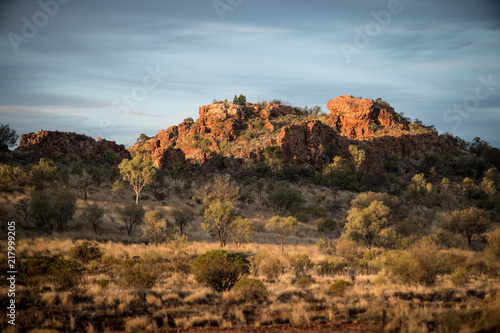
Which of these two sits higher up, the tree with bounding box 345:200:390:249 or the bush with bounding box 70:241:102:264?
the tree with bounding box 345:200:390:249

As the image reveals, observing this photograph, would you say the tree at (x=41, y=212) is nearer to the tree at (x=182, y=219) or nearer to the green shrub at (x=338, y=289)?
the tree at (x=182, y=219)

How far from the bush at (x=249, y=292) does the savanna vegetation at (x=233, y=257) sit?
2.4 inches

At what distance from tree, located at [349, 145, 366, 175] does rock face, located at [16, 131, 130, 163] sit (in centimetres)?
5600

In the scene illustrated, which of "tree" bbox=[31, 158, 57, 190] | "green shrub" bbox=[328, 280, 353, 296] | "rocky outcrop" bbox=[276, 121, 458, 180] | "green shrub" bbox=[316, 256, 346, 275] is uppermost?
"rocky outcrop" bbox=[276, 121, 458, 180]

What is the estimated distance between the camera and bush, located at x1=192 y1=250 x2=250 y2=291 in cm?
1599

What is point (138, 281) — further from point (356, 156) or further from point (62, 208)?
point (356, 156)

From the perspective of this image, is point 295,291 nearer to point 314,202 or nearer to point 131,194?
point 131,194

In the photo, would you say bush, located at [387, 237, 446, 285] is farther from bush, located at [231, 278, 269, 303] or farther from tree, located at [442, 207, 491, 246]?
tree, located at [442, 207, 491, 246]

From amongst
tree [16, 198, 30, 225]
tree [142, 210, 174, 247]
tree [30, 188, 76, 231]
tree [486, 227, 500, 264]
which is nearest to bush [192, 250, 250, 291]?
tree [486, 227, 500, 264]

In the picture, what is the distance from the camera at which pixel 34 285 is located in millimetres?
15391

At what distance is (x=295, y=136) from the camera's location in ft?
273

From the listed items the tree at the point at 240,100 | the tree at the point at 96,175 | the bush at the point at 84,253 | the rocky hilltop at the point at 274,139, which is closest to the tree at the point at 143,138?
the rocky hilltop at the point at 274,139

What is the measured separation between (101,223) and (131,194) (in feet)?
44.5

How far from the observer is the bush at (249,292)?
14039mm
